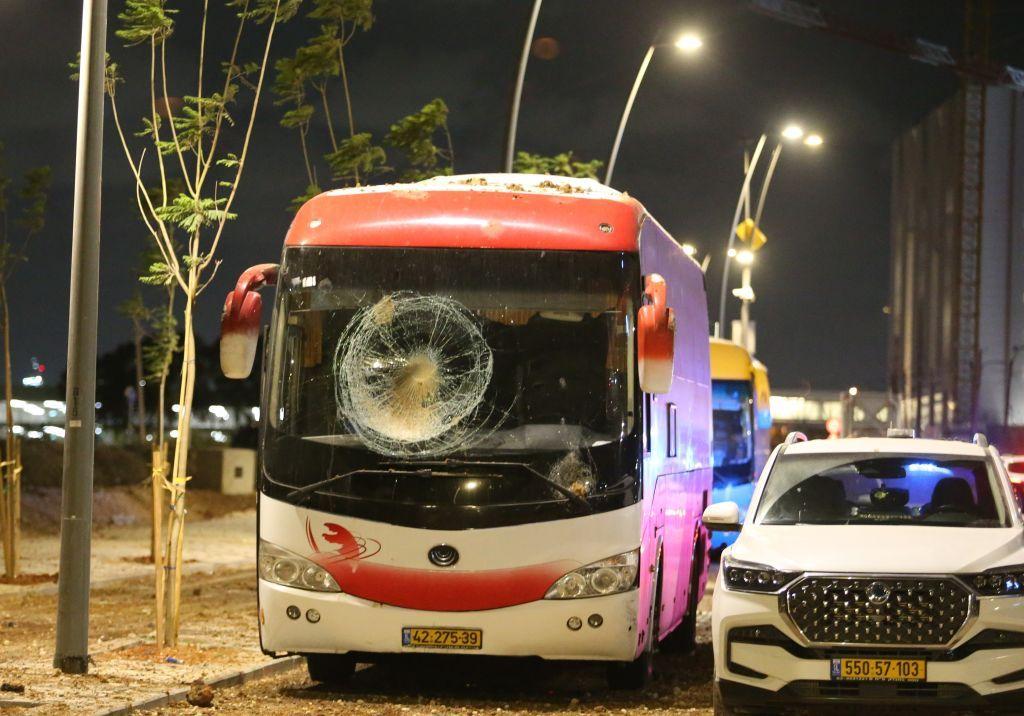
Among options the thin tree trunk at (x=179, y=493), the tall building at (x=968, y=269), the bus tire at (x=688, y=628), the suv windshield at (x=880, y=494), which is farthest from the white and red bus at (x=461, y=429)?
the tall building at (x=968, y=269)

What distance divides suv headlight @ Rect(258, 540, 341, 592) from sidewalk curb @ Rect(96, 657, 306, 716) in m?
0.88

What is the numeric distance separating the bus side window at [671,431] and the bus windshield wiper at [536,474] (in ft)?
5.20

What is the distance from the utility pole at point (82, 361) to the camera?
1166cm

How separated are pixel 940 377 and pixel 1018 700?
9606 cm

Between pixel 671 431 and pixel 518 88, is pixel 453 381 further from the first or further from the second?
pixel 518 88

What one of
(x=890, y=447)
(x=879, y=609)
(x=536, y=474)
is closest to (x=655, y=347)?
(x=536, y=474)

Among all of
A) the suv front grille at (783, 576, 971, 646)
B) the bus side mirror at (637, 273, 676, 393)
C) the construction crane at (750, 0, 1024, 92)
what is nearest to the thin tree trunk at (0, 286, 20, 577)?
the bus side mirror at (637, 273, 676, 393)

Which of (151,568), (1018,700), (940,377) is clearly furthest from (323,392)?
(940,377)

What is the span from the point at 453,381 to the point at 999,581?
142 inches

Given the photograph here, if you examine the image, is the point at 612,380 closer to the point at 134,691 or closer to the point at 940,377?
the point at 134,691

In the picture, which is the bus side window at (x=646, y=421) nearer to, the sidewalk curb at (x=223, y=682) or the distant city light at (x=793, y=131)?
the sidewalk curb at (x=223, y=682)

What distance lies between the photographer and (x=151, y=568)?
2277cm

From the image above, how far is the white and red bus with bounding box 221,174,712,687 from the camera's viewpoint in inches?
425

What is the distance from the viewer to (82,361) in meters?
11.7
